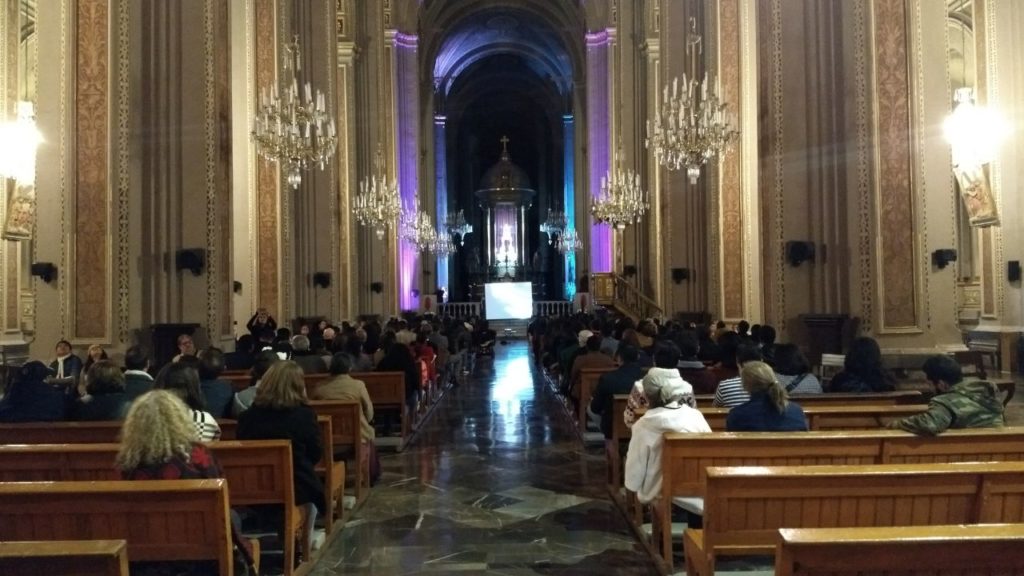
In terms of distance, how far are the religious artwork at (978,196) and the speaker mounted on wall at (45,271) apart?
12.6 m

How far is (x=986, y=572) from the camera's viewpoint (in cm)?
251

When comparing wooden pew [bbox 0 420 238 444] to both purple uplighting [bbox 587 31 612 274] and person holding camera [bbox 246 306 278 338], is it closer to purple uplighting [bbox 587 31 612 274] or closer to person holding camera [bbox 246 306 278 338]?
person holding camera [bbox 246 306 278 338]

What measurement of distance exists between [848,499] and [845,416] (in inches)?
88.3

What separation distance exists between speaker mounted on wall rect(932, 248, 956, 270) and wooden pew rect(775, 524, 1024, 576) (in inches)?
316

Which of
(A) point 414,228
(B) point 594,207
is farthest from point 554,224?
(B) point 594,207

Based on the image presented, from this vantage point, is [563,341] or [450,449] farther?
[563,341]

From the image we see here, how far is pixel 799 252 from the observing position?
1018 cm

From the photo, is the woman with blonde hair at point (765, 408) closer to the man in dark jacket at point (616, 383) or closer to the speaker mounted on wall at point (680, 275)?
the man in dark jacket at point (616, 383)

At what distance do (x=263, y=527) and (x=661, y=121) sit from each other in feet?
31.4

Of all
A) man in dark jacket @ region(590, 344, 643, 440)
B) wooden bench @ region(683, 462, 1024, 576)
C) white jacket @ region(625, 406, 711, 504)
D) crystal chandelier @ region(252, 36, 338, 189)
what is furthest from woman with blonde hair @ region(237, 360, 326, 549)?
crystal chandelier @ region(252, 36, 338, 189)

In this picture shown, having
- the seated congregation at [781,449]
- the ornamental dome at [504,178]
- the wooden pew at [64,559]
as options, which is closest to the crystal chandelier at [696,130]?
the seated congregation at [781,449]

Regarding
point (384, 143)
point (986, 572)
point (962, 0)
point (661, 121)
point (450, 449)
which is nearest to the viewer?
point (986, 572)

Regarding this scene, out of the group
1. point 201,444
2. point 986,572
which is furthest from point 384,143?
point 986,572

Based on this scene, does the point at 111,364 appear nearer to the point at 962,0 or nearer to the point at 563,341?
the point at 563,341
